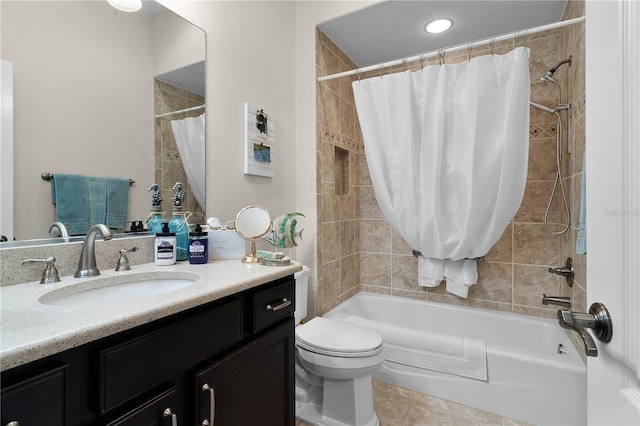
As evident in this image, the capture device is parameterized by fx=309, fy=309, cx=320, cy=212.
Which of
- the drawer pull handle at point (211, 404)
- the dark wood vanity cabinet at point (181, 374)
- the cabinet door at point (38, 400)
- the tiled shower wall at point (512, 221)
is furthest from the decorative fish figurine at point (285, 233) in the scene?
the cabinet door at point (38, 400)

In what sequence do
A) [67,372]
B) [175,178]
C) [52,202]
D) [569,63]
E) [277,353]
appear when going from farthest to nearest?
[569,63]
[175,178]
[277,353]
[52,202]
[67,372]

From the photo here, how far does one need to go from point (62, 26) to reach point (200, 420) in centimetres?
131

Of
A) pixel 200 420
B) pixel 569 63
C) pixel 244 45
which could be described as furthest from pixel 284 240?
pixel 569 63

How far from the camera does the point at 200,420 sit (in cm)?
81

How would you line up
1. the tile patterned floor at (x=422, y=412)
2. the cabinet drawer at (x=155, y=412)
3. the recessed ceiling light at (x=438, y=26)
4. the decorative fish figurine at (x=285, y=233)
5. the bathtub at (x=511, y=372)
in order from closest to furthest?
the cabinet drawer at (x=155, y=412) → the decorative fish figurine at (x=285, y=233) → the bathtub at (x=511, y=372) → the tile patterned floor at (x=422, y=412) → the recessed ceiling light at (x=438, y=26)

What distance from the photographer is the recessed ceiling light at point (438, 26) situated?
2090 mm

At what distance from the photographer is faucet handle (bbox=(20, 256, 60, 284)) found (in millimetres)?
918

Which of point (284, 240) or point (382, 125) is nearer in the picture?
point (284, 240)

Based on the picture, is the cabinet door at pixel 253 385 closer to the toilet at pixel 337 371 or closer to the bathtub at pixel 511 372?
the toilet at pixel 337 371

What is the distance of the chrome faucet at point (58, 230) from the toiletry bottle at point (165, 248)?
0.90ft

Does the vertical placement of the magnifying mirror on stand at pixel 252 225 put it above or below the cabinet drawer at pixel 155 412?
above

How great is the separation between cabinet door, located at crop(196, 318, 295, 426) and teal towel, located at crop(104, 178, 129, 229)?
2.34 feet

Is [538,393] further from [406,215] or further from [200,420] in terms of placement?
[200,420]

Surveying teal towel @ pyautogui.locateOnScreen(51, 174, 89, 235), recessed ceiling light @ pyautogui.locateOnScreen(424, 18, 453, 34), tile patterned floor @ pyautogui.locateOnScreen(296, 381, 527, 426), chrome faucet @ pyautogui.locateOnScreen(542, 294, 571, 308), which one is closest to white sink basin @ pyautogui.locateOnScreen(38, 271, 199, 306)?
teal towel @ pyautogui.locateOnScreen(51, 174, 89, 235)
